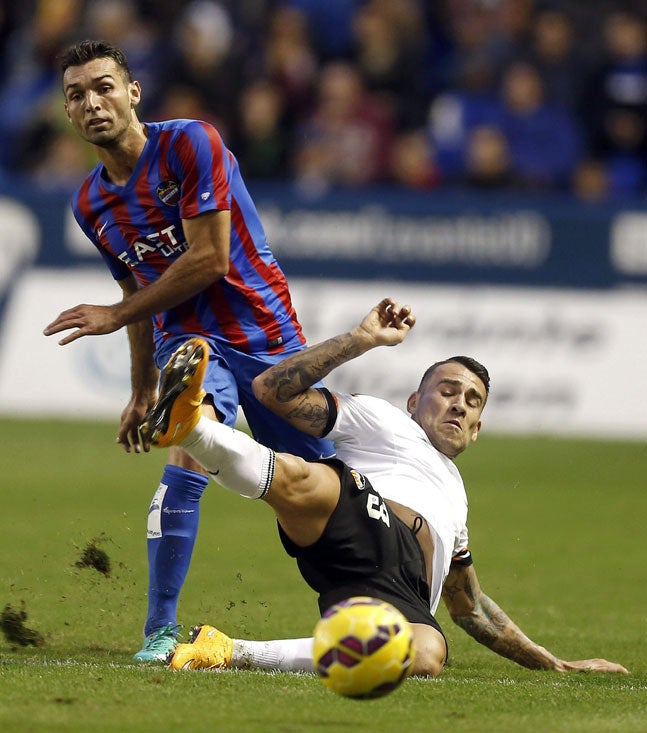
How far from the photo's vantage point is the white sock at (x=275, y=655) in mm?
5566

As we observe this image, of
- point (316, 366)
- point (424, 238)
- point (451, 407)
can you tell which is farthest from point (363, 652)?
point (424, 238)

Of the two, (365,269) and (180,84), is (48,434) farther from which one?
(180,84)

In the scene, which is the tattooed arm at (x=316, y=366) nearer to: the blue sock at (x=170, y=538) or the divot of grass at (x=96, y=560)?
the blue sock at (x=170, y=538)

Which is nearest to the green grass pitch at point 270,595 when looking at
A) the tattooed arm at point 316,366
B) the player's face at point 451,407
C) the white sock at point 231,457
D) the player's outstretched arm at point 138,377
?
the player's outstretched arm at point 138,377

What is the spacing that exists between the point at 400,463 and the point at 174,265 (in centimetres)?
125

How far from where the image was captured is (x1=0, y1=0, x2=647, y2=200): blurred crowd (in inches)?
598

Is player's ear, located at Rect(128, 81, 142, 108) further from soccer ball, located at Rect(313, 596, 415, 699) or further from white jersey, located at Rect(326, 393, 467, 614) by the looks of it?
Answer: soccer ball, located at Rect(313, 596, 415, 699)

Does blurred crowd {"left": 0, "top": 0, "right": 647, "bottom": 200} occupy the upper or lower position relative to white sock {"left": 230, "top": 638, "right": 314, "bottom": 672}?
upper

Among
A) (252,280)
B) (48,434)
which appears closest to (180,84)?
(48,434)

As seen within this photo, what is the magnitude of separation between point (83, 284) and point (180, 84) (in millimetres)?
3087

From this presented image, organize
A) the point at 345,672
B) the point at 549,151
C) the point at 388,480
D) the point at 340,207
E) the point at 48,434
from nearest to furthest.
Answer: the point at 345,672
the point at 388,480
the point at 48,434
the point at 340,207
the point at 549,151


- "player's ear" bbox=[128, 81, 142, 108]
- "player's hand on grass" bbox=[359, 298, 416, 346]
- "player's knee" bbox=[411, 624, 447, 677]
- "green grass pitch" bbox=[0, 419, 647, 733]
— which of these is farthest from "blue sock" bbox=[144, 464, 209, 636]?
"player's ear" bbox=[128, 81, 142, 108]

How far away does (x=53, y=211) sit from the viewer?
46.0 ft

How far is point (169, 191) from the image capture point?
19.8 ft
